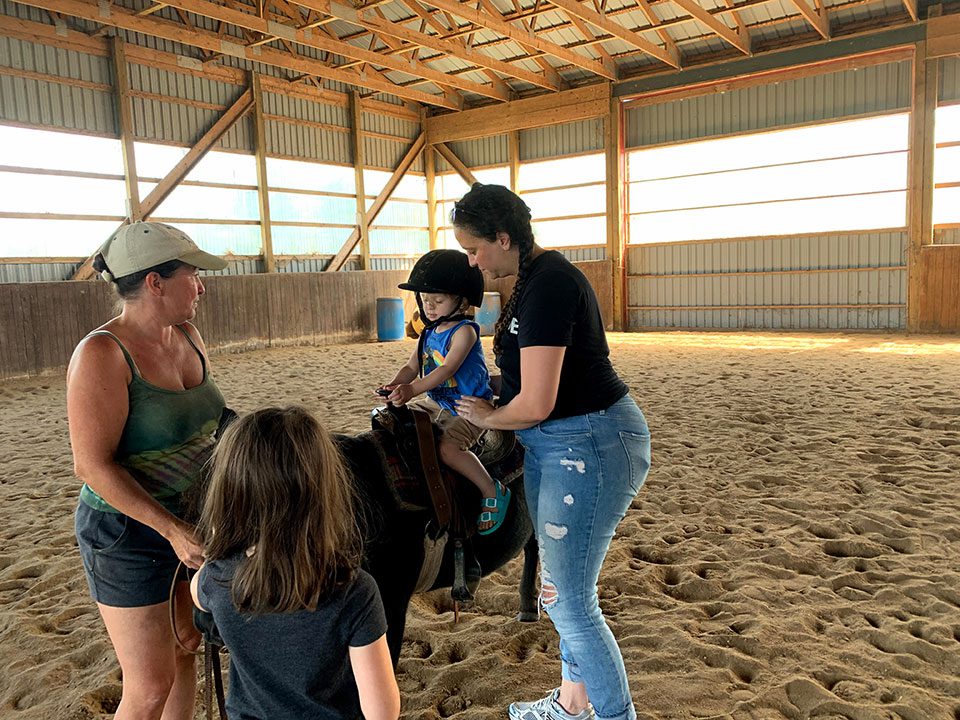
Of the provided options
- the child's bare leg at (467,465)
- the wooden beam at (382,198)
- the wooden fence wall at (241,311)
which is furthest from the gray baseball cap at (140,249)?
the wooden beam at (382,198)

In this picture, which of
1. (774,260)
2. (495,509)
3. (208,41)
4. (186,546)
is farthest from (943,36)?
(186,546)

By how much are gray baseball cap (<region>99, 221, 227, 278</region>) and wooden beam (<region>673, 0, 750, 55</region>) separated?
420 inches

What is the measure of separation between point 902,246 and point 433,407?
496 inches

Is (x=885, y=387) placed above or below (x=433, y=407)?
below

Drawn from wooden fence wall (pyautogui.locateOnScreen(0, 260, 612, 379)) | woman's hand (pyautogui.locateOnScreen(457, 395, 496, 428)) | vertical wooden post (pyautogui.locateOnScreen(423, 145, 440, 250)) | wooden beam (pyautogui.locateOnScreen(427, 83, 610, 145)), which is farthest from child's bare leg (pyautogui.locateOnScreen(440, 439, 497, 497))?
vertical wooden post (pyautogui.locateOnScreen(423, 145, 440, 250))

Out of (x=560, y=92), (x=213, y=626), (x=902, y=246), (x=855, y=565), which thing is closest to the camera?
(x=213, y=626)

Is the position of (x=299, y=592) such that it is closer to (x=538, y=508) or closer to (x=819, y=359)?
(x=538, y=508)

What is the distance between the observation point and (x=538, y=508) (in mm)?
1753

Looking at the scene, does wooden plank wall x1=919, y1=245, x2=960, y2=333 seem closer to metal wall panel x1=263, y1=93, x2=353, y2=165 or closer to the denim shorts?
metal wall panel x1=263, y1=93, x2=353, y2=165

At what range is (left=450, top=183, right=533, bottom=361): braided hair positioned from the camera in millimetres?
1657

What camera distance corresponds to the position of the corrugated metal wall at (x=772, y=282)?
1270 centimetres

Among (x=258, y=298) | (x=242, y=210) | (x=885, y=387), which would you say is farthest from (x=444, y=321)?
(x=242, y=210)

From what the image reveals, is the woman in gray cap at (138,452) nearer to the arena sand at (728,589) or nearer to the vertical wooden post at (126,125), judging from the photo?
the arena sand at (728,589)

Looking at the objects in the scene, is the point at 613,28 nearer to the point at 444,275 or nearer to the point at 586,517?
the point at 444,275
